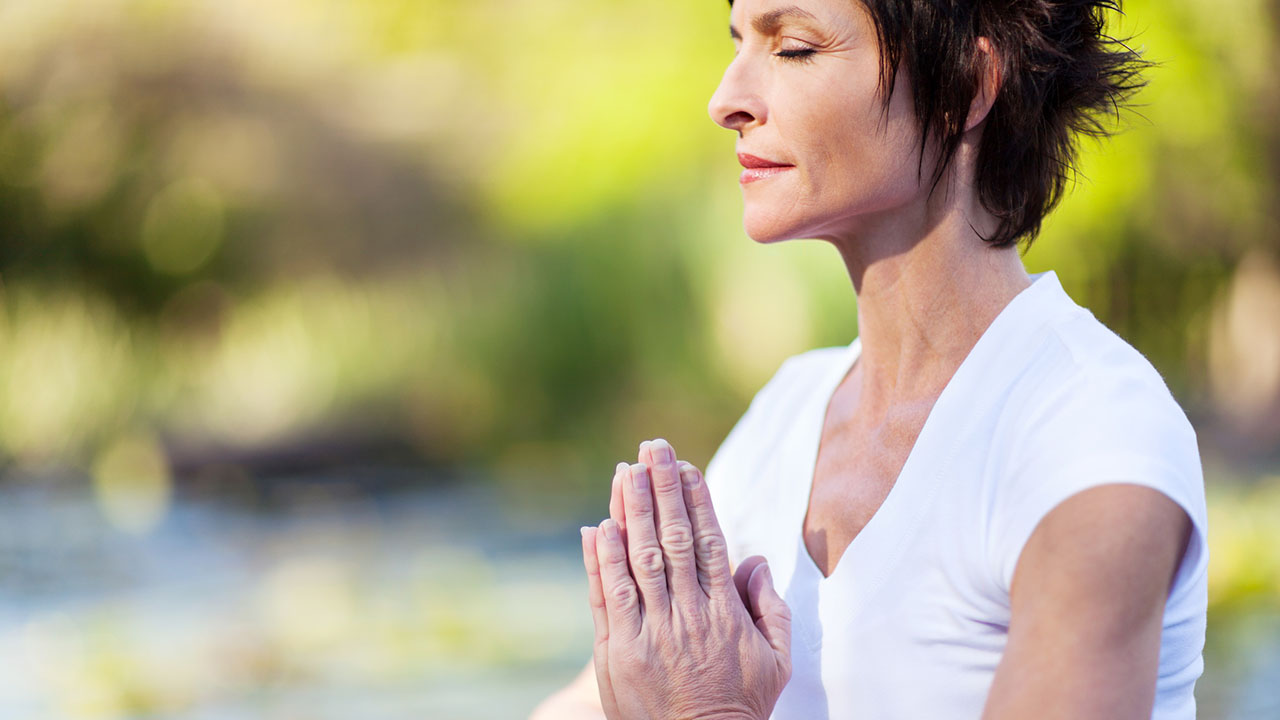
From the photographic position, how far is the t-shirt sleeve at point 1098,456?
87 cm

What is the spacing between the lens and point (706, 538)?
1085 mm

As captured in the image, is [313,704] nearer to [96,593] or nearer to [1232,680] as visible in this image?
[96,593]

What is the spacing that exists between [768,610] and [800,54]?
0.52m

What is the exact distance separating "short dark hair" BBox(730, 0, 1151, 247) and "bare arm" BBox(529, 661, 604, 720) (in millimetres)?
669

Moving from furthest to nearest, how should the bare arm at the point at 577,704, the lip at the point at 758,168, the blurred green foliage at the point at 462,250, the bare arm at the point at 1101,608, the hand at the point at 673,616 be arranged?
the blurred green foliage at the point at 462,250 < the bare arm at the point at 577,704 < the lip at the point at 758,168 < the hand at the point at 673,616 < the bare arm at the point at 1101,608

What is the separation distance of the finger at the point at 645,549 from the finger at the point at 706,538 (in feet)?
0.12

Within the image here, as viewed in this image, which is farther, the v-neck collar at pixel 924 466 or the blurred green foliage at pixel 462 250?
the blurred green foliage at pixel 462 250

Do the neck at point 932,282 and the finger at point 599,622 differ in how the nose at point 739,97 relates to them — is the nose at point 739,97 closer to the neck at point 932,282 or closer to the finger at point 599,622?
the neck at point 932,282

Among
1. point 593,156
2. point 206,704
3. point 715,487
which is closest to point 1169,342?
point 593,156

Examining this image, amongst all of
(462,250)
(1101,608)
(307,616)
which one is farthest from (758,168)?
(462,250)

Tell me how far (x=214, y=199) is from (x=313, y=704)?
4245 millimetres

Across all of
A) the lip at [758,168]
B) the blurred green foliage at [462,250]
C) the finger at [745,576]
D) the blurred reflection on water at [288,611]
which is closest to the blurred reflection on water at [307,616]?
the blurred reflection on water at [288,611]

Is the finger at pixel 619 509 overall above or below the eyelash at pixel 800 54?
below

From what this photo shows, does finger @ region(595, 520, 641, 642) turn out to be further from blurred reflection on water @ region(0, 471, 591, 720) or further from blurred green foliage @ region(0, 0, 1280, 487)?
blurred green foliage @ region(0, 0, 1280, 487)
